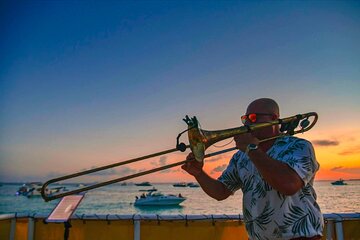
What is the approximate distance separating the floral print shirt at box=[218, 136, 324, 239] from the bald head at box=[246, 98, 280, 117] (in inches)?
7.7

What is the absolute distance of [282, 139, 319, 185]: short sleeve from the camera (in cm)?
175

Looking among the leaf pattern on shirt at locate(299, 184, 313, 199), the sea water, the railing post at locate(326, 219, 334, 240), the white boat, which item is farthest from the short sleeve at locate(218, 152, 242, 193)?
the white boat

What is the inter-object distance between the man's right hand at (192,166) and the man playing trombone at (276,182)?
0.10ft

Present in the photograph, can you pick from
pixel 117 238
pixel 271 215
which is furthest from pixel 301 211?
pixel 117 238

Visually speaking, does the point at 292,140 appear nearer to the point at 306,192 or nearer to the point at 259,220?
the point at 306,192

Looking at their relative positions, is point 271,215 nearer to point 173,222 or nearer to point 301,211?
point 301,211

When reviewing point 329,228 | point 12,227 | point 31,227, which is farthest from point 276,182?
point 12,227

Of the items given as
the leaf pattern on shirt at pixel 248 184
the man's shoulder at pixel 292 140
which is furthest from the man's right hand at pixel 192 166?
the man's shoulder at pixel 292 140

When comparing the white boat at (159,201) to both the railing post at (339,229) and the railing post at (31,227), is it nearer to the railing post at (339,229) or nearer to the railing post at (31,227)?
the railing post at (31,227)

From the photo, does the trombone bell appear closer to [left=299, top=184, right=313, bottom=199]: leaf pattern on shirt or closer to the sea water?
[left=299, top=184, right=313, bottom=199]: leaf pattern on shirt

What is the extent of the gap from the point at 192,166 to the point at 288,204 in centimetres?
71

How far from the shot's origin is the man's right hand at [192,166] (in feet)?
7.38

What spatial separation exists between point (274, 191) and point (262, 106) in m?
0.54

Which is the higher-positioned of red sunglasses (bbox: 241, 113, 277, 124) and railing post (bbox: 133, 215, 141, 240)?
red sunglasses (bbox: 241, 113, 277, 124)
